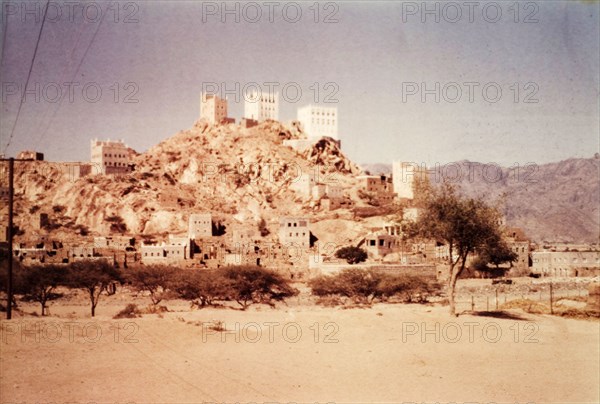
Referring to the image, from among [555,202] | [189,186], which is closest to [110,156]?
[189,186]

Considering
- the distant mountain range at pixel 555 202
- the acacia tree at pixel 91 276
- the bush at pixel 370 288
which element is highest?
the distant mountain range at pixel 555 202

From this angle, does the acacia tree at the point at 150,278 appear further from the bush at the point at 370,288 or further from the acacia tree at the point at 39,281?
the bush at the point at 370,288

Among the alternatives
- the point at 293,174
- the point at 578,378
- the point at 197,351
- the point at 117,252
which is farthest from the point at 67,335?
the point at 293,174

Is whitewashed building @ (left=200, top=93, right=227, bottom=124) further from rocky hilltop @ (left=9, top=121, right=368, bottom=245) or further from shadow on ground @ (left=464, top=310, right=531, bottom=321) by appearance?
shadow on ground @ (left=464, top=310, right=531, bottom=321)

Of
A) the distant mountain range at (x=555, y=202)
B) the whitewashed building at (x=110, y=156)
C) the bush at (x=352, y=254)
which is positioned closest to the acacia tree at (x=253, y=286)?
the bush at (x=352, y=254)

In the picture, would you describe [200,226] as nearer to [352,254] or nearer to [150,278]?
[352,254]
